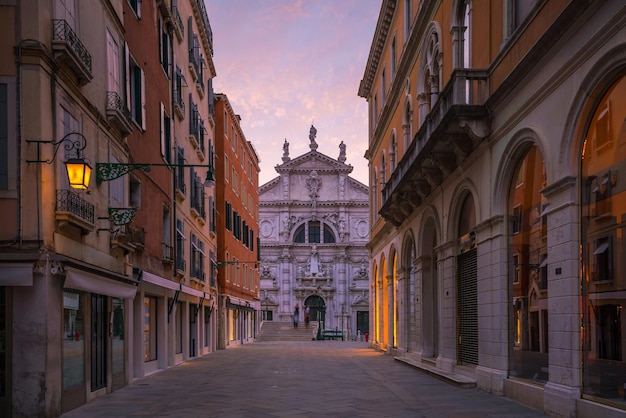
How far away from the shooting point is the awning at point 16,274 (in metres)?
11.1

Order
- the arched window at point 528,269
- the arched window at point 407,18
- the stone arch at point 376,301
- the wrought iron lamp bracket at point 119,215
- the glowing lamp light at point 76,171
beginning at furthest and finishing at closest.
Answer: the stone arch at point 376,301, the arched window at point 407,18, the wrought iron lamp bracket at point 119,215, the arched window at point 528,269, the glowing lamp light at point 76,171

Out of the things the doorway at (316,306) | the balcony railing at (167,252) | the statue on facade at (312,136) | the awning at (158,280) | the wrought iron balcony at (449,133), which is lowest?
the doorway at (316,306)

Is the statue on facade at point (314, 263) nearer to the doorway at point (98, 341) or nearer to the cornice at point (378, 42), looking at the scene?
the cornice at point (378, 42)

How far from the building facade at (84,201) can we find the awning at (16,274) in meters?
0.01

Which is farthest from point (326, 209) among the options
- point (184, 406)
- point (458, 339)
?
point (184, 406)

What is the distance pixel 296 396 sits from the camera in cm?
1559

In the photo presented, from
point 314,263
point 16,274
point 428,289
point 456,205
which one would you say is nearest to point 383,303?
point 428,289

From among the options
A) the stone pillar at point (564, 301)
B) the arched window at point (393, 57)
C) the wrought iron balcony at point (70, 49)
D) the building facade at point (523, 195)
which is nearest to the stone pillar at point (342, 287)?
the arched window at point (393, 57)

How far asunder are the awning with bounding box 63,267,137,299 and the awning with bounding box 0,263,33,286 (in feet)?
2.77

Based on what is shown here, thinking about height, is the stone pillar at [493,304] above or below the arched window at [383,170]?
below

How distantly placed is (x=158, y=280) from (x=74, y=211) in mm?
7844

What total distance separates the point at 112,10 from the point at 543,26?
8777mm

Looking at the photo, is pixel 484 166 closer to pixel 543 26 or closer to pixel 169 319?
pixel 543 26

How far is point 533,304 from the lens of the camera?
13531mm
